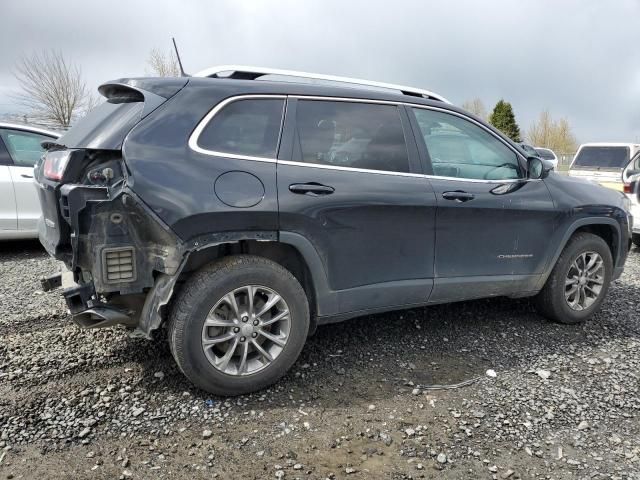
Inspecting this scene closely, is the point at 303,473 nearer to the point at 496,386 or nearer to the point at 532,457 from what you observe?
the point at 532,457

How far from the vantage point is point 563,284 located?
14.1ft

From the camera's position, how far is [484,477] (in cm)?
252

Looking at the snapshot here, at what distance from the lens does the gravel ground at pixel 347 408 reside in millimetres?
2572

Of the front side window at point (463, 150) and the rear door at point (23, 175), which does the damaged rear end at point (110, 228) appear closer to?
the front side window at point (463, 150)

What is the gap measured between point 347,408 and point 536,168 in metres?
2.45

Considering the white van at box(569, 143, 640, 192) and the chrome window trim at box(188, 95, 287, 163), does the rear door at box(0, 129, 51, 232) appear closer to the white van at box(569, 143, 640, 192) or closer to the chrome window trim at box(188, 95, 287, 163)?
the chrome window trim at box(188, 95, 287, 163)

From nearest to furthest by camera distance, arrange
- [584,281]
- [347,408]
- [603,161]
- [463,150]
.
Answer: [347,408] < [463,150] < [584,281] < [603,161]

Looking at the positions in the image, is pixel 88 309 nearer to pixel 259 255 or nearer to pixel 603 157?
pixel 259 255

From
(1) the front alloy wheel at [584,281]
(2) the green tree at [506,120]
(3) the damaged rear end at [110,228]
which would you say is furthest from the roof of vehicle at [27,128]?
(2) the green tree at [506,120]

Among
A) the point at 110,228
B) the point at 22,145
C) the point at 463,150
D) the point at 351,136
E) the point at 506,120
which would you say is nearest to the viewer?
the point at 110,228

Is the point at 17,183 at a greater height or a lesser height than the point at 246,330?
greater

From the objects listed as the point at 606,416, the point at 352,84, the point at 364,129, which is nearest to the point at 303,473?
the point at 606,416

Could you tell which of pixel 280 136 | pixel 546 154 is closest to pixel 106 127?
pixel 280 136

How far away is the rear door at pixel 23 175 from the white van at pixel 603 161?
10.6 metres
